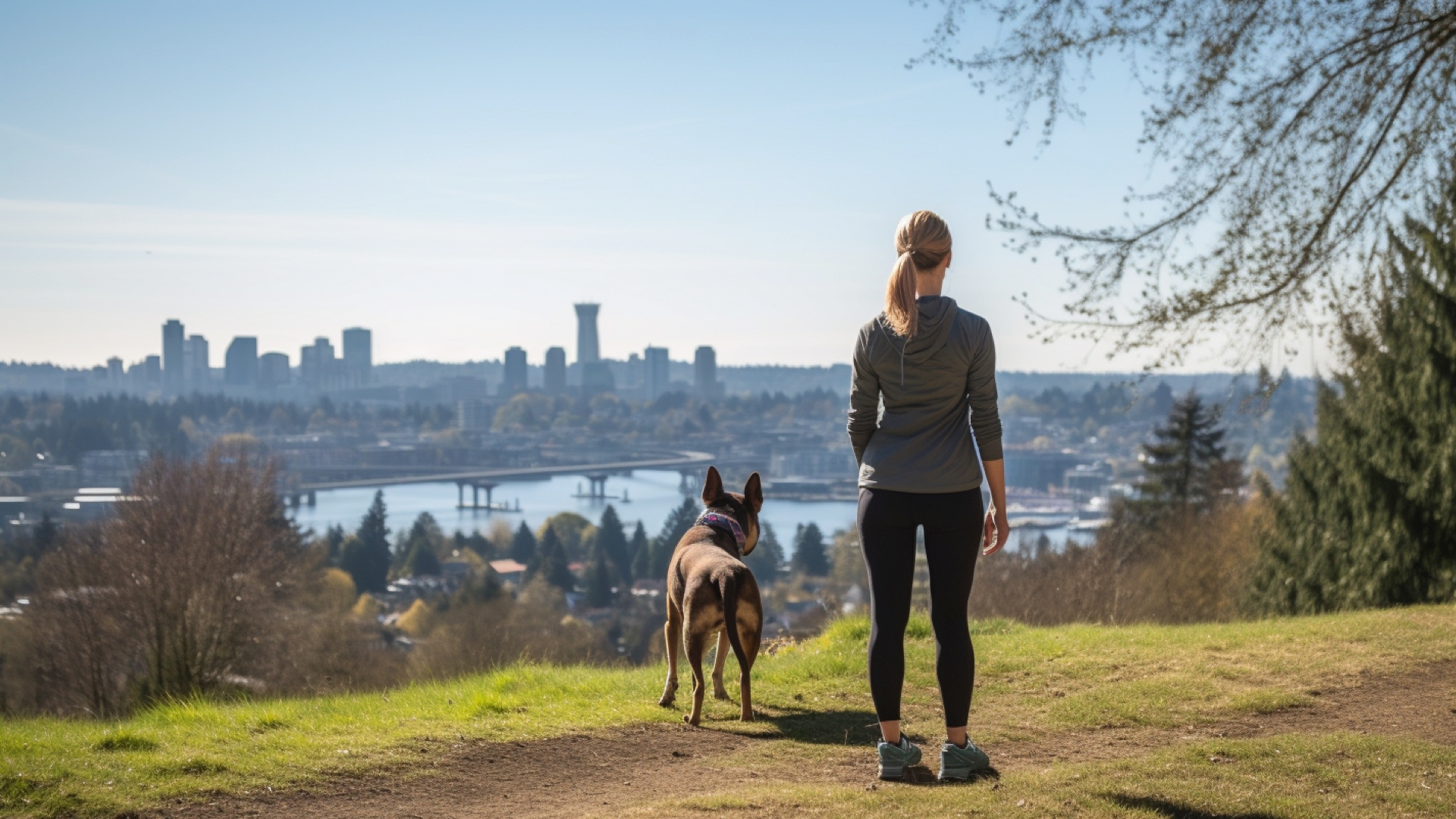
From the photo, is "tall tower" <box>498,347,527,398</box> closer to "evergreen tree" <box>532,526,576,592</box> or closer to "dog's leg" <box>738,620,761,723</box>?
"evergreen tree" <box>532,526,576,592</box>

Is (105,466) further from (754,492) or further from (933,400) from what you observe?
(933,400)

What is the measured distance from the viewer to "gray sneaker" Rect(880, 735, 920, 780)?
185 inches

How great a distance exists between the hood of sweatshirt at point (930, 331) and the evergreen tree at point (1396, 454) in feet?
25.2

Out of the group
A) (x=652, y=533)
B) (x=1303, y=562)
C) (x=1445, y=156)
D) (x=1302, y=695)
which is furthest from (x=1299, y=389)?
(x=652, y=533)

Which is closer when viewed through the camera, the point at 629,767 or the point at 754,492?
the point at 629,767

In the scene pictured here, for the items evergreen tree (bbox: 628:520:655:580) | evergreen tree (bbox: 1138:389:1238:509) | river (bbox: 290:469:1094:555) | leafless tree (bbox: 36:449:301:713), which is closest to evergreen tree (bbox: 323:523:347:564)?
river (bbox: 290:469:1094:555)

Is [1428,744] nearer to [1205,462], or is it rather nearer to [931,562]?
[931,562]

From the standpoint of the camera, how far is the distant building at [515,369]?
497 ft

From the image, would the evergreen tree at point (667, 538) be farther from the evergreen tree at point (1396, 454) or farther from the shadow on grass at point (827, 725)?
the shadow on grass at point (827, 725)

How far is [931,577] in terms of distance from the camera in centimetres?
456

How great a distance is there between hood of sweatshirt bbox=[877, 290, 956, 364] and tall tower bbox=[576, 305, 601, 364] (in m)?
155

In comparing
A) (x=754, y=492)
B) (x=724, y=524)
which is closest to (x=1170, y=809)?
(x=724, y=524)

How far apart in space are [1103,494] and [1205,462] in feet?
146

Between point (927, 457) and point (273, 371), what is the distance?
147 m
